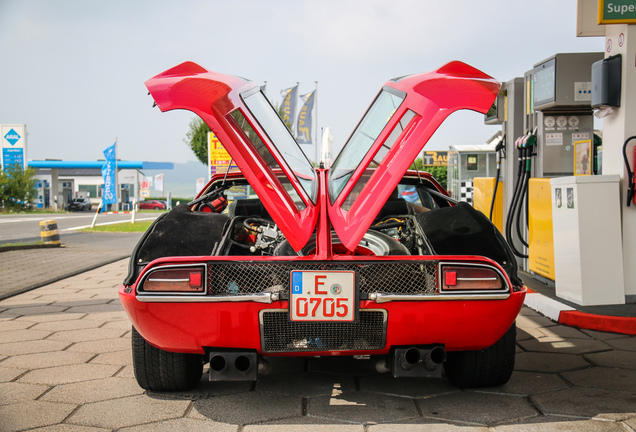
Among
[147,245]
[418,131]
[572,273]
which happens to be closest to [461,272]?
[418,131]

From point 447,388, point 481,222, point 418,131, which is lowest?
point 447,388

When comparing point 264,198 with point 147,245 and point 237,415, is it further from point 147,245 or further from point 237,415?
point 237,415

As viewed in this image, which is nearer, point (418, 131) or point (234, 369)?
point (418, 131)

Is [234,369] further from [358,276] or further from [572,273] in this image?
[572,273]

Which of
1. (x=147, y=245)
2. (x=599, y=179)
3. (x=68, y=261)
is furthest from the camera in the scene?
(x=68, y=261)

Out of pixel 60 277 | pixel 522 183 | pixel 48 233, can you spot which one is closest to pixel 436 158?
pixel 48 233

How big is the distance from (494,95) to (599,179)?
3026mm

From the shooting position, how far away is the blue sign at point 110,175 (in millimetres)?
27734

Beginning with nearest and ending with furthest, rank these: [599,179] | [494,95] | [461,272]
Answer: [494,95] < [461,272] < [599,179]

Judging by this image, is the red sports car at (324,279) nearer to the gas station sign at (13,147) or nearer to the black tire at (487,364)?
the black tire at (487,364)

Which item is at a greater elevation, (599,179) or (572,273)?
(599,179)

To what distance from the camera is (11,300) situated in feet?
18.7

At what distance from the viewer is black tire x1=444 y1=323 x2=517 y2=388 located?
283 centimetres

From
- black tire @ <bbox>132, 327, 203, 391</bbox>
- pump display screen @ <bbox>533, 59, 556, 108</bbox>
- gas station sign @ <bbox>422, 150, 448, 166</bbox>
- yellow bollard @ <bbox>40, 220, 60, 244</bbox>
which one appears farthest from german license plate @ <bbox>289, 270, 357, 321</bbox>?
gas station sign @ <bbox>422, 150, 448, 166</bbox>
